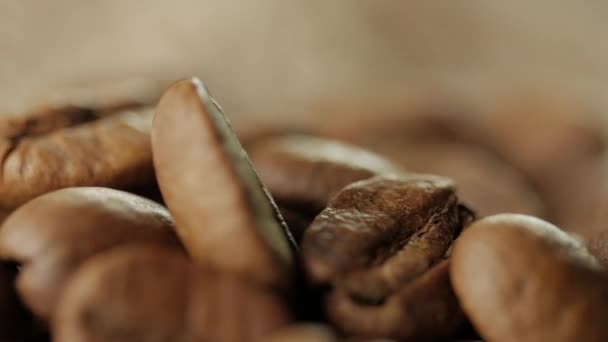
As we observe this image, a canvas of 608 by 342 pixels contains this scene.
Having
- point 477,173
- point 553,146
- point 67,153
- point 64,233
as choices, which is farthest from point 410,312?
point 553,146

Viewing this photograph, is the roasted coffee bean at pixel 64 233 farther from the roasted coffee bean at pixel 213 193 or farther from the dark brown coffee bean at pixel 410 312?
the dark brown coffee bean at pixel 410 312

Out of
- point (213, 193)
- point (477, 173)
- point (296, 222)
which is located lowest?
point (477, 173)

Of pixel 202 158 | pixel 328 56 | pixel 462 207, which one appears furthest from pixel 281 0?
pixel 202 158

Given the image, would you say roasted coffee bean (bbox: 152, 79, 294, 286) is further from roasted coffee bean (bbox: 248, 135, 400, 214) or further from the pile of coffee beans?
roasted coffee bean (bbox: 248, 135, 400, 214)

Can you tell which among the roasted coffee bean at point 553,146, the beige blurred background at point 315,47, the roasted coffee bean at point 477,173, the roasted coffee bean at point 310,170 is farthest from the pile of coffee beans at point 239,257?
the beige blurred background at point 315,47

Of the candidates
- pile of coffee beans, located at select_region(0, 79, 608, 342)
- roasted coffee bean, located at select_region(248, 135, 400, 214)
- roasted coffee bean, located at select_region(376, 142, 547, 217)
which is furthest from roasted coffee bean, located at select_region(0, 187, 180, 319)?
roasted coffee bean, located at select_region(376, 142, 547, 217)

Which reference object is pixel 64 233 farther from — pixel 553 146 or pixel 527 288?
pixel 553 146

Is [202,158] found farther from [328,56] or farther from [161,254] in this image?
[328,56]
